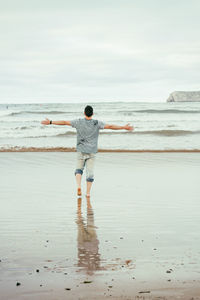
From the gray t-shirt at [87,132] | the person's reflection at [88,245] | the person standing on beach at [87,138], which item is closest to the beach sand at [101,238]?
the person's reflection at [88,245]

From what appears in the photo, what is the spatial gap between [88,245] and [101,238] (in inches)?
14.3

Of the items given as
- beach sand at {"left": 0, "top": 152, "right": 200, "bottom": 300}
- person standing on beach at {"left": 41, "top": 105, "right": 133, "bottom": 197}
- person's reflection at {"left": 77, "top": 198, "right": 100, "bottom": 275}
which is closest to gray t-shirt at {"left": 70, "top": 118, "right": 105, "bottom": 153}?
person standing on beach at {"left": 41, "top": 105, "right": 133, "bottom": 197}

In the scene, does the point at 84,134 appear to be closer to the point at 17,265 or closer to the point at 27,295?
the point at 17,265

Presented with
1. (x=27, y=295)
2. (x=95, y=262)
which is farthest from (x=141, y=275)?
(x=27, y=295)

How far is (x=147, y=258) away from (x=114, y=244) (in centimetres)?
67

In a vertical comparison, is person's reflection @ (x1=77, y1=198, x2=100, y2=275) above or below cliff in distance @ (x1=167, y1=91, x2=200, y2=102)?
below

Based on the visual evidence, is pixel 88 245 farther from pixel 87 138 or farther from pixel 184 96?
pixel 184 96

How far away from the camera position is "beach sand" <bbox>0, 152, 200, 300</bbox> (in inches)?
154

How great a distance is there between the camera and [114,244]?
5387 mm

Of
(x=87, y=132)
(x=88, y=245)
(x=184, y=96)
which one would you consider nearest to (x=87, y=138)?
(x=87, y=132)

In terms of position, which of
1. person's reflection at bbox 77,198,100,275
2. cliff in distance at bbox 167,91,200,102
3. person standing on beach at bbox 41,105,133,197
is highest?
cliff in distance at bbox 167,91,200,102

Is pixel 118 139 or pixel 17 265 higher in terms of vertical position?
pixel 118 139

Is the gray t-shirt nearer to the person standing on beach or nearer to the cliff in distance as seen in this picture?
the person standing on beach

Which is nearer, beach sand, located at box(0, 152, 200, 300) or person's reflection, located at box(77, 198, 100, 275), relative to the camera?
beach sand, located at box(0, 152, 200, 300)
